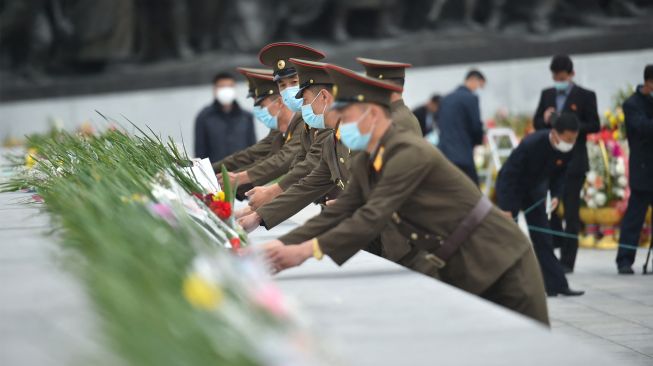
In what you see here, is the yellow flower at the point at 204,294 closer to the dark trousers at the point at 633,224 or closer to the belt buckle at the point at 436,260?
the belt buckle at the point at 436,260

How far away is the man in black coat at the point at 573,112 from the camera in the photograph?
864 centimetres

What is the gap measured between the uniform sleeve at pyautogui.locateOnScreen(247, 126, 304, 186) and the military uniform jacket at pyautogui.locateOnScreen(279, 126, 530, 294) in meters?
2.47

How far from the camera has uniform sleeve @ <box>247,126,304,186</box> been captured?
262 inches

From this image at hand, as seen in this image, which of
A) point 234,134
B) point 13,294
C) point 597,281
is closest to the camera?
point 13,294

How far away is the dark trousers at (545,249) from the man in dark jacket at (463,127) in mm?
2908

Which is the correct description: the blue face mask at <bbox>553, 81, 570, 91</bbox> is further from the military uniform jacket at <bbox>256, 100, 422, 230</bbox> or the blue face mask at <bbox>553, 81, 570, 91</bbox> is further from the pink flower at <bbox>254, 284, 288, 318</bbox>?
the pink flower at <bbox>254, 284, 288, 318</bbox>

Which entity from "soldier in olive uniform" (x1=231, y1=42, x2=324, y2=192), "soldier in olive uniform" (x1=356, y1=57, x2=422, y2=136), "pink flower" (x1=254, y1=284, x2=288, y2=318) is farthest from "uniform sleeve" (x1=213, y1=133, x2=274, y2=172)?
"pink flower" (x1=254, y1=284, x2=288, y2=318)

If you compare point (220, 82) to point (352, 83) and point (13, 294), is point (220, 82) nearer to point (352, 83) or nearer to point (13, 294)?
point (352, 83)

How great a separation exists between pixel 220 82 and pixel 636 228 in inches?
146

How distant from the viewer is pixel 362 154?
4.16 m

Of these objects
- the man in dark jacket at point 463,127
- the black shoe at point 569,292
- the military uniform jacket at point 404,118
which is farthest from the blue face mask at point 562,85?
the military uniform jacket at point 404,118

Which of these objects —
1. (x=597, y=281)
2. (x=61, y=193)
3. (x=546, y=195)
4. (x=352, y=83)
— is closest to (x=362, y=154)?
(x=352, y=83)

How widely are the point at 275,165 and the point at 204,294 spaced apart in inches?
173

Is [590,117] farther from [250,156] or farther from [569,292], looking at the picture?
[250,156]
